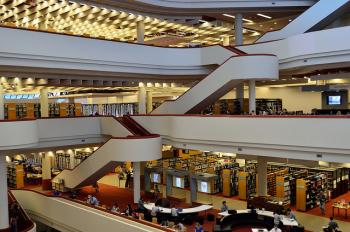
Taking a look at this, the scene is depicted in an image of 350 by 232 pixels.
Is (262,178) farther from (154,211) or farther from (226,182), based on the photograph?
(154,211)

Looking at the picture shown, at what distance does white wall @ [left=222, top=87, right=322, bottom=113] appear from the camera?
2884 centimetres

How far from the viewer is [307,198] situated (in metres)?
20.0

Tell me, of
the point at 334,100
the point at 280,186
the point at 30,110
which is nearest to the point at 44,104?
the point at 30,110

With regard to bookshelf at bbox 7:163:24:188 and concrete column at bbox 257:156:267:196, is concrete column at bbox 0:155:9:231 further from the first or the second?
concrete column at bbox 257:156:267:196

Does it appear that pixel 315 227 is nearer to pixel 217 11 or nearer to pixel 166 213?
pixel 166 213

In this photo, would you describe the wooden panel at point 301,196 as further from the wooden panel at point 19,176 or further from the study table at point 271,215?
the wooden panel at point 19,176

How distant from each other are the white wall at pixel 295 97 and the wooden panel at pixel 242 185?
9.61 metres

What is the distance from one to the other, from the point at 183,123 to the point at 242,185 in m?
6.34

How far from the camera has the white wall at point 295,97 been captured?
2884 centimetres

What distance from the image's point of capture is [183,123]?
60.3ft

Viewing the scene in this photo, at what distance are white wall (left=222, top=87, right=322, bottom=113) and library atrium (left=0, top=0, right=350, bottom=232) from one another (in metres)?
0.17

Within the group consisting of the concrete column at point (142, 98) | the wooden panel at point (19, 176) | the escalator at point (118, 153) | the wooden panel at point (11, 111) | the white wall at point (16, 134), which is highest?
the concrete column at point (142, 98)

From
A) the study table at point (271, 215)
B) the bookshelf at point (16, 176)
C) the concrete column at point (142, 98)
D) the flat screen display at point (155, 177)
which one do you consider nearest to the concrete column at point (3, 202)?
the flat screen display at point (155, 177)

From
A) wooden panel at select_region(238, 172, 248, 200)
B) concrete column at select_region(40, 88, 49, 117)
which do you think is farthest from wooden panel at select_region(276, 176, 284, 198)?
concrete column at select_region(40, 88, 49, 117)
